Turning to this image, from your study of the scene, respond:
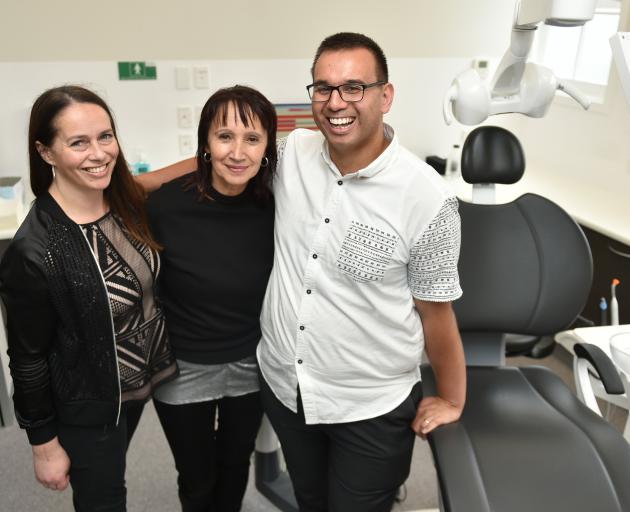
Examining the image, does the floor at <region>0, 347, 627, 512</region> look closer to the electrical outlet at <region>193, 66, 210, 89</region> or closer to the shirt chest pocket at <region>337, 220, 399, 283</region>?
Answer: the shirt chest pocket at <region>337, 220, 399, 283</region>

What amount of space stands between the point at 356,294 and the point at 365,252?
96 mm

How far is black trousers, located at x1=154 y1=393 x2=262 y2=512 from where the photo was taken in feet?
4.77

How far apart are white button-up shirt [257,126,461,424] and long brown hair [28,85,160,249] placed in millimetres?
293

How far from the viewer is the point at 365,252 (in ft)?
3.85

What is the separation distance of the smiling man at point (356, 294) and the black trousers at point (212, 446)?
12 centimetres

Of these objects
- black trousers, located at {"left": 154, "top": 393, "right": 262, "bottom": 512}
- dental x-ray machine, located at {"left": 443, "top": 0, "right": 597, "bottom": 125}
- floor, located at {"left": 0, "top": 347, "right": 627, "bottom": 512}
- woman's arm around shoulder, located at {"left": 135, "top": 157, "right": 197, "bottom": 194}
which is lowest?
floor, located at {"left": 0, "top": 347, "right": 627, "bottom": 512}

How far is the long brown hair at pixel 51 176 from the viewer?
1.11 metres

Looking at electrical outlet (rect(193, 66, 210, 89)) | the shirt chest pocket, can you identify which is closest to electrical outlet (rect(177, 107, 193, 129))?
electrical outlet (rect(193, 66, 210, 89))

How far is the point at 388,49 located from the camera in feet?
11.2

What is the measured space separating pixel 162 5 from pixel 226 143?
2.05m

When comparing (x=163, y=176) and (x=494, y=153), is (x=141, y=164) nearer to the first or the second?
(x=163, y=176)

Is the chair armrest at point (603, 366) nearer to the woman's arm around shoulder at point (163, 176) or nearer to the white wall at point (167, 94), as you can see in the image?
the woman's arm around shoulder at point (163, 176)

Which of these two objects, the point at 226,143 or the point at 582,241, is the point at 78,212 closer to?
the point at 226,143

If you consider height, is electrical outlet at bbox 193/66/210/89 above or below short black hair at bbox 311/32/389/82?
below
